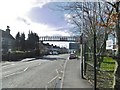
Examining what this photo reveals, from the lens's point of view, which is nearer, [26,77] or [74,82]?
[74,82]

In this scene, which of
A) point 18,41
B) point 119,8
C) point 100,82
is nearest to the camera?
point 119,8

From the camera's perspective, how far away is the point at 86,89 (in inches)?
512

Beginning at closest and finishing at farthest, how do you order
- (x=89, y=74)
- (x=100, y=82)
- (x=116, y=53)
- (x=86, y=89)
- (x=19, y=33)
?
1. (x=116, y=53)
2. (x=86, y=89)
3. (x=100, y=82)
4. (x=89, y=74)
5. (x=19, y=33)

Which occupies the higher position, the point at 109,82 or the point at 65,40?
the point at 65,40

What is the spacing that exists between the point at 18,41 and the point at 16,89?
8839 cm

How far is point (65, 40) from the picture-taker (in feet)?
343

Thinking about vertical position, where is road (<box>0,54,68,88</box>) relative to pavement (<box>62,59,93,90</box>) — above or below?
below

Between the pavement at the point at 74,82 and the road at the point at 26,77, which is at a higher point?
the pavement at the point at 74,82

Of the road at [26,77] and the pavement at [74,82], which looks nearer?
the pavement at [74,82]

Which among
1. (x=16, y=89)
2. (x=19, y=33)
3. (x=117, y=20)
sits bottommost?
(x=16, y=89)

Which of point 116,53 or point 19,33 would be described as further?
point 19,33

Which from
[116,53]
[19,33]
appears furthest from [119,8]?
[19,33]

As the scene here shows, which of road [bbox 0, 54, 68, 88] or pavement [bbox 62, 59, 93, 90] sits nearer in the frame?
pavement [bbox 62, 59, 93, 90]

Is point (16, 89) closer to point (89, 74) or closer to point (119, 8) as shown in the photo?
point (89, 74)
